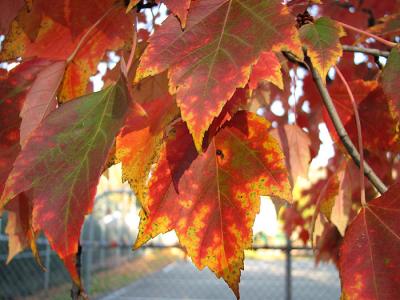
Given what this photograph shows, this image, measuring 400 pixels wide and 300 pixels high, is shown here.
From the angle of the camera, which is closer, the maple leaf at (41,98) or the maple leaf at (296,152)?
the maple leaf at (41,98)

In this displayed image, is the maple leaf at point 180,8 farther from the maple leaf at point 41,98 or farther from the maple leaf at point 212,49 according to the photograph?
the maple leaf at point 41,98

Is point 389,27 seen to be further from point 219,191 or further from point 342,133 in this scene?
point 219,191

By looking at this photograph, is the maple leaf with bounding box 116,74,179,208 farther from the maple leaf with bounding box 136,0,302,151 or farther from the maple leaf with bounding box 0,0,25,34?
the maple leaf with bounding box 0,0,25,34

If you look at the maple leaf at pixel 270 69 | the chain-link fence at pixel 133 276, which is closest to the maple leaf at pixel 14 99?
the maple leaf at pixel 270 69

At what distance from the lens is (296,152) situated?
0.74 metres

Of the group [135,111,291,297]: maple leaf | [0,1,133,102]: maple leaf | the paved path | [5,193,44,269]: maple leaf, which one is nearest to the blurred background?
the paved path

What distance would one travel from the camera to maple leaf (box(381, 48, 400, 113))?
48 cm

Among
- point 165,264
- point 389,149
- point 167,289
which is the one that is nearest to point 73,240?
point 389,149

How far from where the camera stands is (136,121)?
17.5 inches

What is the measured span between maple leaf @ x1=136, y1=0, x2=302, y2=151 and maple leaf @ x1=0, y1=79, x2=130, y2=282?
0.05 meters

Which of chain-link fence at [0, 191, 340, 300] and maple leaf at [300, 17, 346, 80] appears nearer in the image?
maple leaf at [300, 17, 346, 80]

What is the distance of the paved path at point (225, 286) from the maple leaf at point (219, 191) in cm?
482

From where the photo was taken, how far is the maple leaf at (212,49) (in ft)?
1.22

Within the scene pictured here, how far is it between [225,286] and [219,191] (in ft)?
20.8
